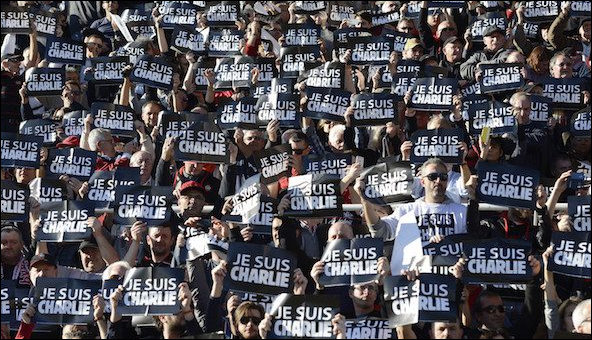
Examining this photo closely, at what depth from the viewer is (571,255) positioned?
12.1 meters

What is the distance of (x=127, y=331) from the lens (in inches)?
493

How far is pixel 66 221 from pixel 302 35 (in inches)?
222

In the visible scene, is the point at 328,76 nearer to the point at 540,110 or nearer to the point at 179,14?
the point at 540,110

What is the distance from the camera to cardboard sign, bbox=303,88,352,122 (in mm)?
15672


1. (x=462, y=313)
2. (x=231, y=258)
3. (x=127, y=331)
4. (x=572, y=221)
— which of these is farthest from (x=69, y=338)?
(x=572, y=221)

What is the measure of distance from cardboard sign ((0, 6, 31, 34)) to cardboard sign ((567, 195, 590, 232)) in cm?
842

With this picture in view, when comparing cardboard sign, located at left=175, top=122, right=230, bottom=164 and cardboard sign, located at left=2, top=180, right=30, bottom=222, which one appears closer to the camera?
cardboard sign, located at left=2, top=180, right=30, bottom=222

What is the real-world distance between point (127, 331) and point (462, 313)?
2.58 m

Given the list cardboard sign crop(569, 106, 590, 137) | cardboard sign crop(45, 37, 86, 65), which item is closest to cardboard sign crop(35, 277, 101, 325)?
cardboard sign crop(569, 106, 590, 137)

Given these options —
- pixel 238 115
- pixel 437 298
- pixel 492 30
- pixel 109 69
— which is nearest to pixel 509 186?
pixel 437 298

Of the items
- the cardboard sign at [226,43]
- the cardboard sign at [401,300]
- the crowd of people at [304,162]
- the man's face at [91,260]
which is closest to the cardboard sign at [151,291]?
the crowd of people at [304,162]

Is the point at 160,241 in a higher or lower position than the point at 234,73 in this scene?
lower

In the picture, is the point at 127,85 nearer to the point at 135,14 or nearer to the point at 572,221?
the point at 135,14

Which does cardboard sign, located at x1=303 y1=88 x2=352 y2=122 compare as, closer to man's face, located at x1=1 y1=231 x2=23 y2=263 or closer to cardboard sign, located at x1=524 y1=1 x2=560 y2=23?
man's face, located at x1=1 y1=231 x2=23 y2=263
